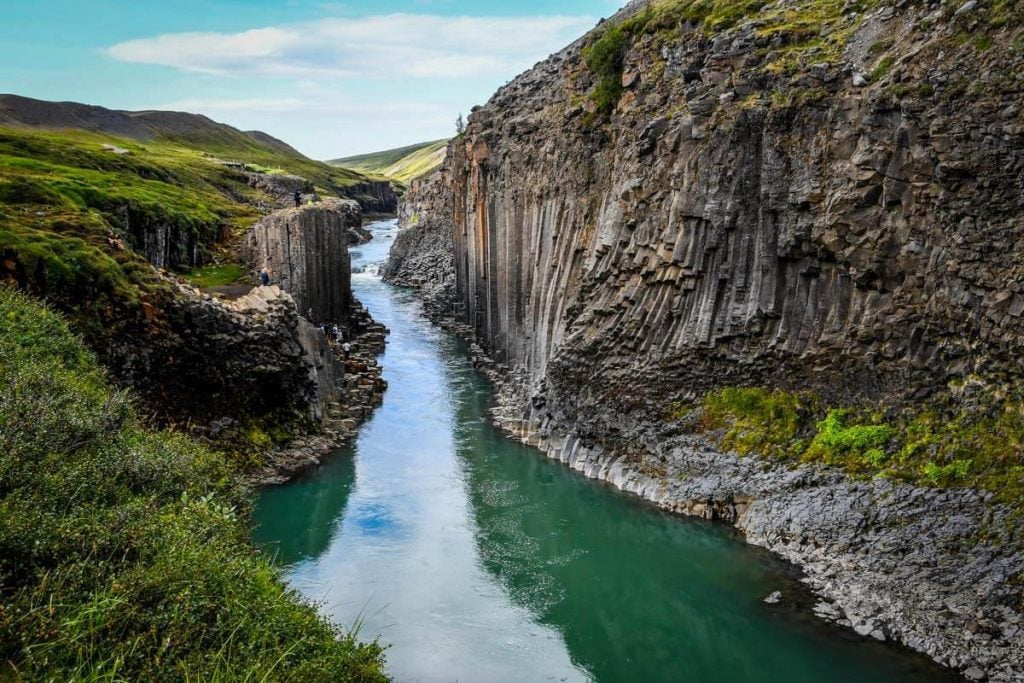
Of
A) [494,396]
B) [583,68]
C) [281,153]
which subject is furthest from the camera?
[281,153]

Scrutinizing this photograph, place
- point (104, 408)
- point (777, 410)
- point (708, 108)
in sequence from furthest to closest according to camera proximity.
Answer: point (708, 108) → point (777, 410) → point (104, 408)

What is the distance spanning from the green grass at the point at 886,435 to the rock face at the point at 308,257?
2417cm

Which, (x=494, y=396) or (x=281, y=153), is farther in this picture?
(x=281, y=153)

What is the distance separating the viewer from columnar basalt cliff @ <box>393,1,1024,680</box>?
2105cm

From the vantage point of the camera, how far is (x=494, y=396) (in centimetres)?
4306

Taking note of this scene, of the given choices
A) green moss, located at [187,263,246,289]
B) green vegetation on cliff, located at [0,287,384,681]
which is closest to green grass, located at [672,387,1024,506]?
green vegetation on cliff, located at [0,287,384,681]

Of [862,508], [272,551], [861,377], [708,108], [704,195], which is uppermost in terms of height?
[708,108]

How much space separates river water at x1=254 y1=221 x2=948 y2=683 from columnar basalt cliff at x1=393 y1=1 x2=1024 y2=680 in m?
1.29

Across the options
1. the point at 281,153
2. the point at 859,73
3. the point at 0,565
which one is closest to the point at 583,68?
the point at 859,73

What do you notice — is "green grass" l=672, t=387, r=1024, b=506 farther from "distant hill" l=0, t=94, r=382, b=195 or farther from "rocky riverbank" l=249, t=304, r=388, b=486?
"distant hill" l=0, t=94, r=382, b=195

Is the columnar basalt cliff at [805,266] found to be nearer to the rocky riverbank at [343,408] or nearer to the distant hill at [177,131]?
the rocky riverbank at [343,408]

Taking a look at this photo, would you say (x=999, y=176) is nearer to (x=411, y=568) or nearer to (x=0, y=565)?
(x=411, y=568)

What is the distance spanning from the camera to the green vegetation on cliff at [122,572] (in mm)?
10992

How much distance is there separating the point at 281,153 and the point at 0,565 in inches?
6635
